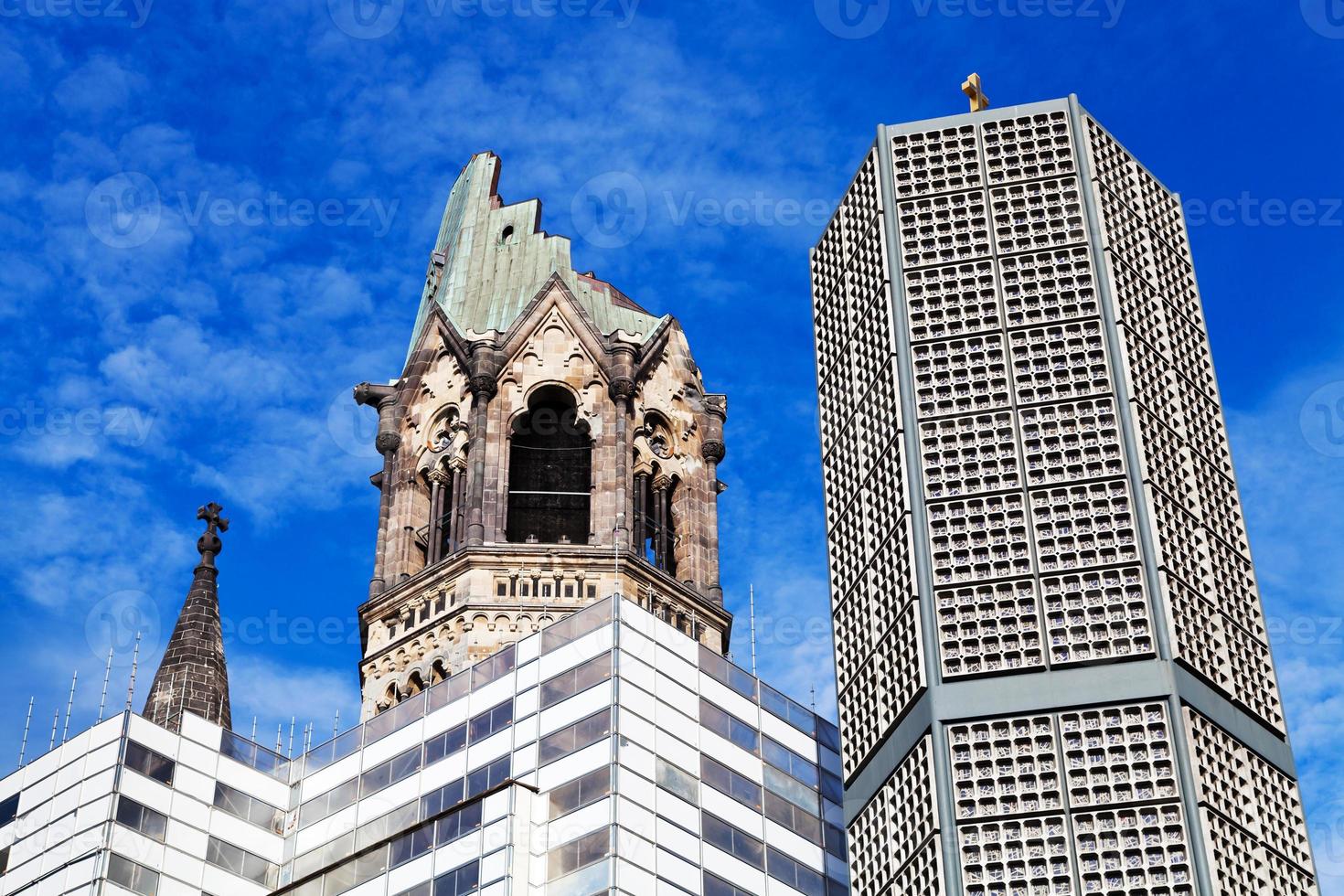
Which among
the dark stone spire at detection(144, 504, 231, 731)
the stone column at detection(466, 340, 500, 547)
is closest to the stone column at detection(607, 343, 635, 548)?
the stone column at detection(466, 340, 500, 547)

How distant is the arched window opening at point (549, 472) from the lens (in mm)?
72375

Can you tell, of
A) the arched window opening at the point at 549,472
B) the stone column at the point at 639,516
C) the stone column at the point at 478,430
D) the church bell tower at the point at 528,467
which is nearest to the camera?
the church bell tower at the point at 528,467

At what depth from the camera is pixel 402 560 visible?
7088 centimetres

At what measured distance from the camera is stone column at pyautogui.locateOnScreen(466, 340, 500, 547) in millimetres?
69188

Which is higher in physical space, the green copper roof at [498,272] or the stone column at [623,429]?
the green copper roof at [498,272]

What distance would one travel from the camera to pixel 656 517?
72250 mm

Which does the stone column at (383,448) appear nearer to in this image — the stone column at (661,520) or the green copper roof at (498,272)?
the green copper roof at (498,272)

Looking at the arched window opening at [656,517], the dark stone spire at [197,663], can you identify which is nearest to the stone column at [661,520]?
the arched window opening at [656,517]

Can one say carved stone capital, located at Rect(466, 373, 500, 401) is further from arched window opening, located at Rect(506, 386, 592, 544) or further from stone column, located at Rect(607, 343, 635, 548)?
stone column, located at Rect(607, 343, 635, 548)

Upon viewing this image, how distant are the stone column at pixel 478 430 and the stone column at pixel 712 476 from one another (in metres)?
6.76

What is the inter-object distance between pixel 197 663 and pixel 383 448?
8.46 m

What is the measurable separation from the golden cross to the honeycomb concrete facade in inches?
65.3

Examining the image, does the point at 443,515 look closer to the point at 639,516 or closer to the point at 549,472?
the point at 549,472

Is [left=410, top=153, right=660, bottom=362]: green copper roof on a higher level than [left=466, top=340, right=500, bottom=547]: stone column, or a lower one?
higher
